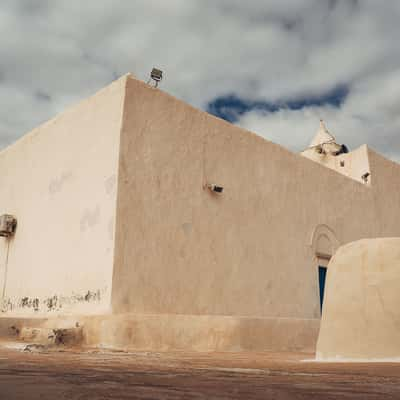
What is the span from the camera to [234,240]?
28.9 ft

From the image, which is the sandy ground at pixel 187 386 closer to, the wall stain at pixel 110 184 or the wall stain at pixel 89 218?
the wall stain at pixel 110 184

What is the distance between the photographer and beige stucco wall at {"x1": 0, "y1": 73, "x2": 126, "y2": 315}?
713cm

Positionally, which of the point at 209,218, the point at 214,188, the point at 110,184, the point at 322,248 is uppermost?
the point at 214,188

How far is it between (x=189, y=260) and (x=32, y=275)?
285 cm

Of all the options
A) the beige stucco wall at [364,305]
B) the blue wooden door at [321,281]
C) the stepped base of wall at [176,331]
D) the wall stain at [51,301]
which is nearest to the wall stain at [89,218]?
the wall stain at [51,301]

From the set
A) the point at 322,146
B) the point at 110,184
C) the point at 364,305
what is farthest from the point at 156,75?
the point at 322,146

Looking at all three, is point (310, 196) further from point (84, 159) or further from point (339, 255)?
point (339, 255)

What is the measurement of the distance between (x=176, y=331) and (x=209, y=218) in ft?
8.69

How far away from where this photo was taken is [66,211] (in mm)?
8039

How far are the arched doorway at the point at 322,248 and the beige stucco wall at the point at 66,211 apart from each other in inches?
207

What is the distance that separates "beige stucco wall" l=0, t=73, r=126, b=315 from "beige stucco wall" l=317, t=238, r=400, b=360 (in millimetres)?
3416

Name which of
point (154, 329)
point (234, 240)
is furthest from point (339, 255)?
point (234, 240)

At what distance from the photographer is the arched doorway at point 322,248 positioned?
34.9 ft

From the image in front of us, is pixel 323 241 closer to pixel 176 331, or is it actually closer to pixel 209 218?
pixel 209 218
